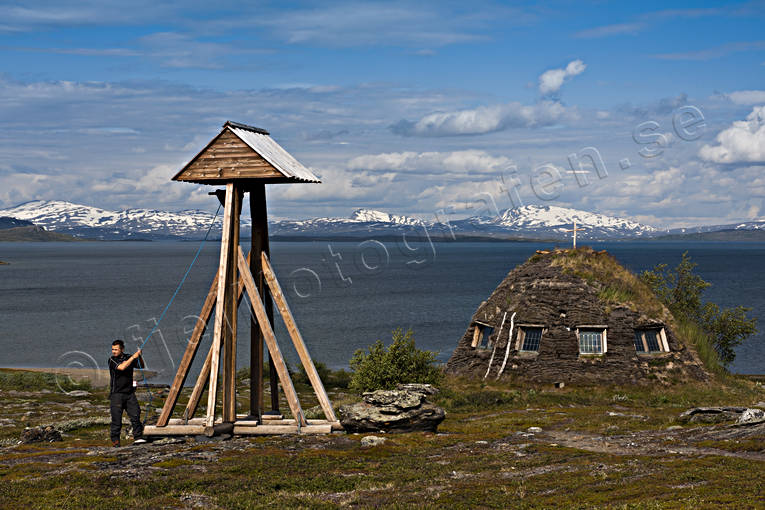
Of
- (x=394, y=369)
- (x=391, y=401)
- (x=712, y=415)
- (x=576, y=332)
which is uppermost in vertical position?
(x=576, y=332)

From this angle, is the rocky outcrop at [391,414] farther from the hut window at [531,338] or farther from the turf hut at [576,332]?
the hut window at [531,338]

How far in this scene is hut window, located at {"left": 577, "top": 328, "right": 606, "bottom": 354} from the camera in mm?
35969

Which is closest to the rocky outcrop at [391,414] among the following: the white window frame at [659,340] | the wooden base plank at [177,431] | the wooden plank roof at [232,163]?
the wooden base plank at [177,431]

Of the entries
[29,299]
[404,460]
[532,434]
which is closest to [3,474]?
[404,460]

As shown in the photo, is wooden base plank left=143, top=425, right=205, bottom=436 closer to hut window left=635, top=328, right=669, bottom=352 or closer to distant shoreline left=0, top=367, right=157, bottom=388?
hut window left=635, top=328, right=669, bottom=352

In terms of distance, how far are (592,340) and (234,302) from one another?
70.7 feet

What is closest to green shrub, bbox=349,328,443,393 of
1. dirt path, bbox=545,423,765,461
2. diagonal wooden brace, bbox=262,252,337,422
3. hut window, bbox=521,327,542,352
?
hut window, bbox=521,327,542,352

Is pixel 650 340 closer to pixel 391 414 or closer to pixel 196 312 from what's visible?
pixel 391 414

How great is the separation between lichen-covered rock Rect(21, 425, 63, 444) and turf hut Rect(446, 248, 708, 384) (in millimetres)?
21291

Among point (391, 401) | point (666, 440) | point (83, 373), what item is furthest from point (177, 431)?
point (83, 373)

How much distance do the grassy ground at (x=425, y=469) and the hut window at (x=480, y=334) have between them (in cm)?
1334

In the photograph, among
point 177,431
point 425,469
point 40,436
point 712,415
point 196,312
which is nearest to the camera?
point 425,469

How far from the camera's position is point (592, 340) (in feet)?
119

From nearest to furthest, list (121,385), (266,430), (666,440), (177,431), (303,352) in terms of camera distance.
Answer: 1. (121,385)
2. (666,440)
3. (177,431)
4. (266,430)
5. (303,352)
